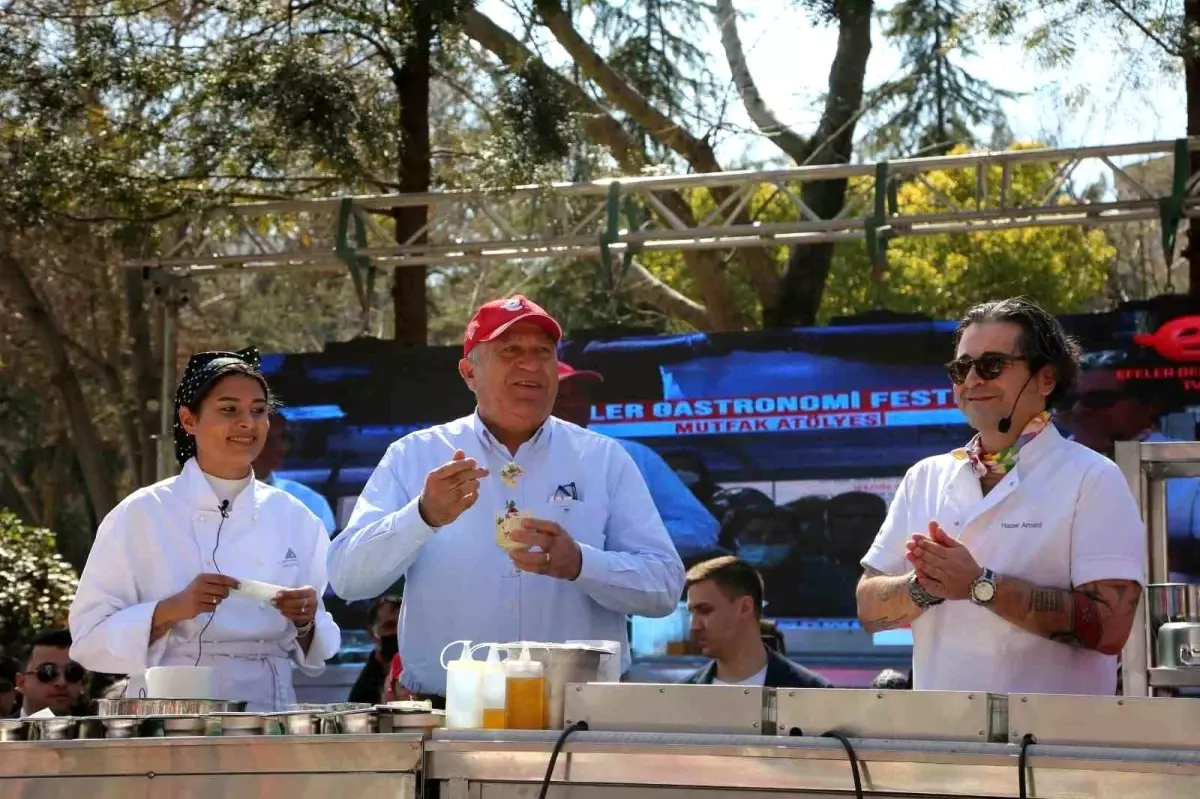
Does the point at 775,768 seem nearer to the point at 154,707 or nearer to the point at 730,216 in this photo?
the point at 154,707

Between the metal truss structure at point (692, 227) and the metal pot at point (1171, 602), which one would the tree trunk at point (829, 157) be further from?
the metal pot at point (1171, 602)

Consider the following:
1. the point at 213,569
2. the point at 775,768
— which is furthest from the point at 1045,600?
the point at 213,569

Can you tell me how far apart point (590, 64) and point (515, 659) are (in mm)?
10395

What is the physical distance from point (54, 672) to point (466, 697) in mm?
5019

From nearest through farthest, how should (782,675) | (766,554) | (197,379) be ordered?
(197,379), (782,675), (766,554)

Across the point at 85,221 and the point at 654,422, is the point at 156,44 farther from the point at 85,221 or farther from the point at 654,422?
the point at 654,422

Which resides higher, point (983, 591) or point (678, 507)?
point (678, 507)

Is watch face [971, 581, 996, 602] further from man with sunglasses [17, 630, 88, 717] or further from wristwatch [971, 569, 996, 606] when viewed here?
man with sunglasses [17, 630, 88, 717]

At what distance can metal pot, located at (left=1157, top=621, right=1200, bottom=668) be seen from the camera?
309cm

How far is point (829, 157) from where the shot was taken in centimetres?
1333

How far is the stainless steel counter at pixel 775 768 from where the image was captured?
7.20 ft

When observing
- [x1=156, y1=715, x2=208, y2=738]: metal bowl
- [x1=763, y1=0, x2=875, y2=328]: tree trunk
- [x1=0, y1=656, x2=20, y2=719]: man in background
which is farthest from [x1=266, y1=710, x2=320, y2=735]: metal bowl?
[x1=763, y1=0, x2=875, y2=328]: tree trunk

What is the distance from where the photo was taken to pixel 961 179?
21.9 meters

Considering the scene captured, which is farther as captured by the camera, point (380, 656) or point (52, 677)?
point (380, 656)
